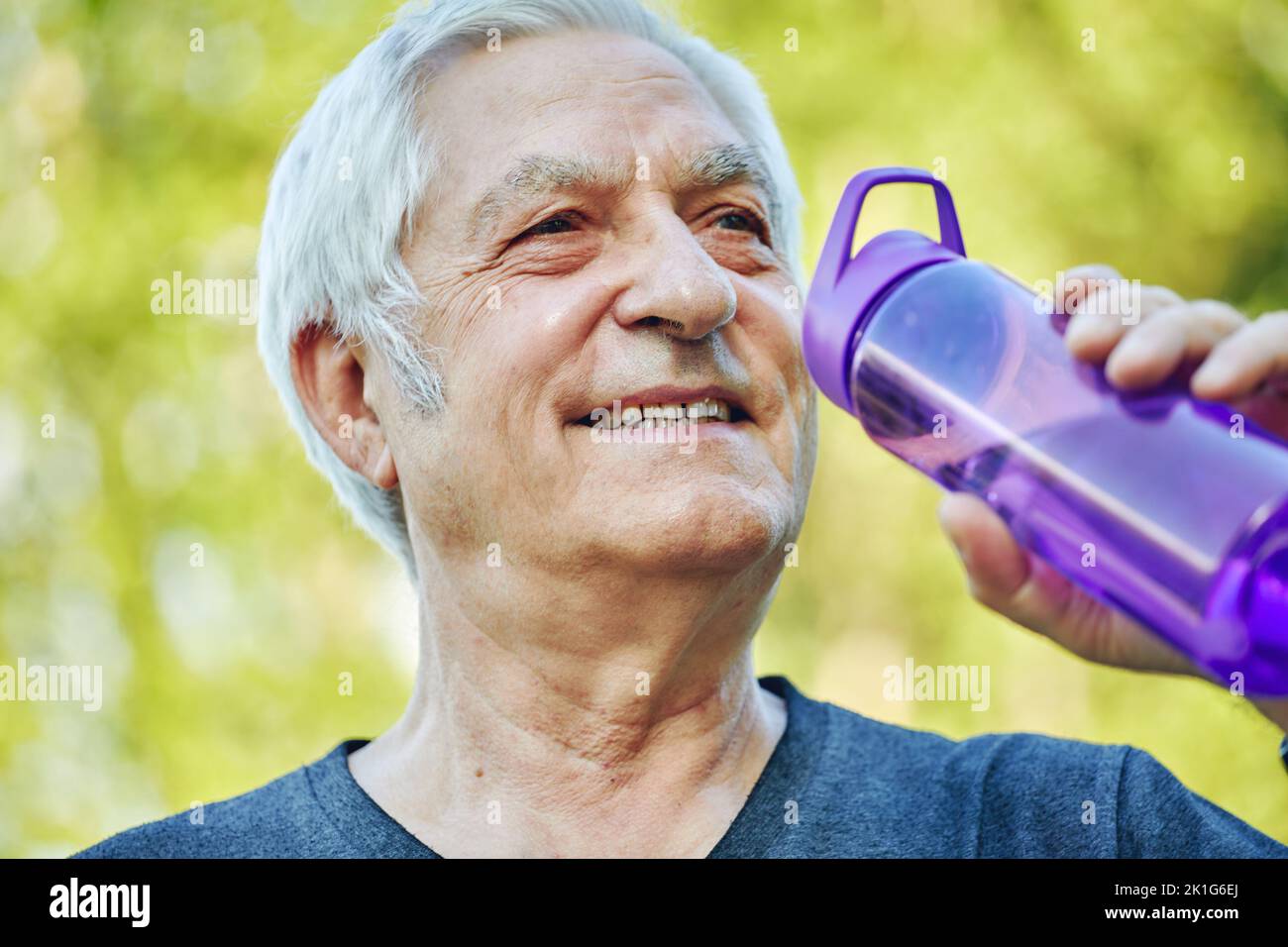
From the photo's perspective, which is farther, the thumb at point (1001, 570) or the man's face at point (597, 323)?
the man's face at point (597, 323)

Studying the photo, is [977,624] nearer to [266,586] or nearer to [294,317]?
[266,586]

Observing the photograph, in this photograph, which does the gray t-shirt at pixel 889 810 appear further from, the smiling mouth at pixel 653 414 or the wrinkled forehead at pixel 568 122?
the wrinkled forehead at pixel 568 122

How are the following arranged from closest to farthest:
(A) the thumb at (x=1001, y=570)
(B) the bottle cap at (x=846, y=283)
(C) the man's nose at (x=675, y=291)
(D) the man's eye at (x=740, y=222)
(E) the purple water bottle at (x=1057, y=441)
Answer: (E) the purple water bottle at (x=1057, y=441) → (A) the thumb at (x=1001, y=570) → (B) the bottle cap at (x=846, y=283) → (C) the man's nose at (x=675, y=291) → (D) the man's eye at (x=740, y=222)

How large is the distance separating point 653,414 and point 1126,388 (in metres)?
0.56

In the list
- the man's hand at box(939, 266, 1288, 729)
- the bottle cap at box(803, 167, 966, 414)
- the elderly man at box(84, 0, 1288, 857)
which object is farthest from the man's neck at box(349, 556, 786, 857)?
the man's hand at box(939, 266, 1288, 729)

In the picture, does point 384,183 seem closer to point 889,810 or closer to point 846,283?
point 846,283

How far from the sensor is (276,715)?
180 inches

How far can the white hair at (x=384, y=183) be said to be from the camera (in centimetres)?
163

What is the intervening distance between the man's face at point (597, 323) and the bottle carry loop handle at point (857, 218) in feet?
0.66

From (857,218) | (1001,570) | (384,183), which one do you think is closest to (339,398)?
(384,183)

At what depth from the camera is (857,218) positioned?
1281mm

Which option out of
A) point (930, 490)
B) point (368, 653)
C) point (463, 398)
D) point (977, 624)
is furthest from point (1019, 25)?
point (463, 398)

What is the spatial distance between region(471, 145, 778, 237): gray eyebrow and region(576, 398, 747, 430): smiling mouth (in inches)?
10.7

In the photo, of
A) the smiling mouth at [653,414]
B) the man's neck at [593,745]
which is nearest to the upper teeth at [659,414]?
the smiling mouth at [653,414]
